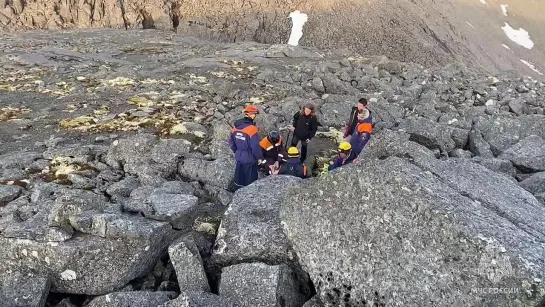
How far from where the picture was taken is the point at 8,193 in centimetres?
1139

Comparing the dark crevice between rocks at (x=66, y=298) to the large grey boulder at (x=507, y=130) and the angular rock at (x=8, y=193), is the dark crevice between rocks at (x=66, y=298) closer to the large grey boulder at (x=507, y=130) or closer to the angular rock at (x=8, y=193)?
the angular rock at (x=8, y=193)

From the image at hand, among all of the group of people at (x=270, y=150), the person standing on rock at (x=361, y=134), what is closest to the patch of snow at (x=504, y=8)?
the person standing on rock at (x=361, y=134)

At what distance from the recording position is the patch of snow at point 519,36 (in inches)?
3561

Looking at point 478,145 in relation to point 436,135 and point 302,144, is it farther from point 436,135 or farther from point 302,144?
point 302,144

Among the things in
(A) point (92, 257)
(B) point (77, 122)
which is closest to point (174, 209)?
(A) point (92, 257)

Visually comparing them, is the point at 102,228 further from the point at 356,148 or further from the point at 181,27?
the point at 181,27

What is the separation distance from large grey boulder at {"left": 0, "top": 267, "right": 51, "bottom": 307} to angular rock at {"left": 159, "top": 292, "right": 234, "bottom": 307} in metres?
2.50

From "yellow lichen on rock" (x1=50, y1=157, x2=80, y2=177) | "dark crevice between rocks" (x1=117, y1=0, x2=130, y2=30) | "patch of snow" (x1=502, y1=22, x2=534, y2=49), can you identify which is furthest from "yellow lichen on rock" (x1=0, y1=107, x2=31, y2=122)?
"patch of snow" (x1=502, y1=22, x2=534, y2=49)

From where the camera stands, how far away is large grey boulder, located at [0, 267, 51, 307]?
805 centimetres

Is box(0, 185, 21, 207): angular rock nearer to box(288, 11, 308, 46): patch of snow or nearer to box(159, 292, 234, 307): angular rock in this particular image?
box(159, 292, 234, 307): angular rock

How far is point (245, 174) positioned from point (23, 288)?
5708 millimetres

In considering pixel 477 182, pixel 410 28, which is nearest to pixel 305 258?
pixel 477 182

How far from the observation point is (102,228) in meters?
8.68

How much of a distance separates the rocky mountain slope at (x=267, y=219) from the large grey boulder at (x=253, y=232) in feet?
0.09
